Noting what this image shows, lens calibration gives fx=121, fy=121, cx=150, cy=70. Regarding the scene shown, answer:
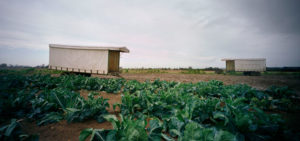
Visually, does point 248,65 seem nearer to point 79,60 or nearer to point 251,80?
point 251,80

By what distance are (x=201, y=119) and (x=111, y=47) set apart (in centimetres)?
963

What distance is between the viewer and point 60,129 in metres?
2.02

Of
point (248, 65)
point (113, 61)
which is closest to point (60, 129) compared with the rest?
point (113, 61)

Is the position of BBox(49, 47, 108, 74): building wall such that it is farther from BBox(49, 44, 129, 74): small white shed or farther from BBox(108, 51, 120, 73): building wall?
BBox(108, 51, 120, 73): building wall

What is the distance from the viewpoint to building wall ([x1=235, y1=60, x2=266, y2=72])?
60.6ft

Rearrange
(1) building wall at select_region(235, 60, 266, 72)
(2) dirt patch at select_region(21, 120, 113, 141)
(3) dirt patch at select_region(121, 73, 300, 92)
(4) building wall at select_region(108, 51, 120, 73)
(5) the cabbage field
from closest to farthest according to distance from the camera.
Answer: (5) the cabbage field < (2) dirt patch at select_region(21, 120, 113, 141) < (3) dirt patch at select_region(121, 73, 300, 92) < (4) building wall at select_region(108, 51, 120, 73) < (1) building wall at select_region(235, 60, 266, 72)

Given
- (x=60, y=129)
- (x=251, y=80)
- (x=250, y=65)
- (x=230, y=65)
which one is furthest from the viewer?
(x=230, y=65)

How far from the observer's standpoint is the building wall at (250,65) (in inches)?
727

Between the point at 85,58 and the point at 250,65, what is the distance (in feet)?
76.7

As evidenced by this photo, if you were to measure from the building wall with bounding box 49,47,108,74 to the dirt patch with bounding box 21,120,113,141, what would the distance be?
8500mm

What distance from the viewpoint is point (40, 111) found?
93.6 inches

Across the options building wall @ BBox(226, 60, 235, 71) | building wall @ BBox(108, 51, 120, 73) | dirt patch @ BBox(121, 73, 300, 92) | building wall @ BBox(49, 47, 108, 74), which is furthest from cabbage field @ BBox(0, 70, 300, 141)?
building wall @ BBox(226, 60, 235, 71)

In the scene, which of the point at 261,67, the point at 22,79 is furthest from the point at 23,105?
the point at 261,67

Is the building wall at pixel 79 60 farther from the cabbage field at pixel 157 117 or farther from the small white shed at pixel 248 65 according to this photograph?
the small white shed at pixel 248 65
